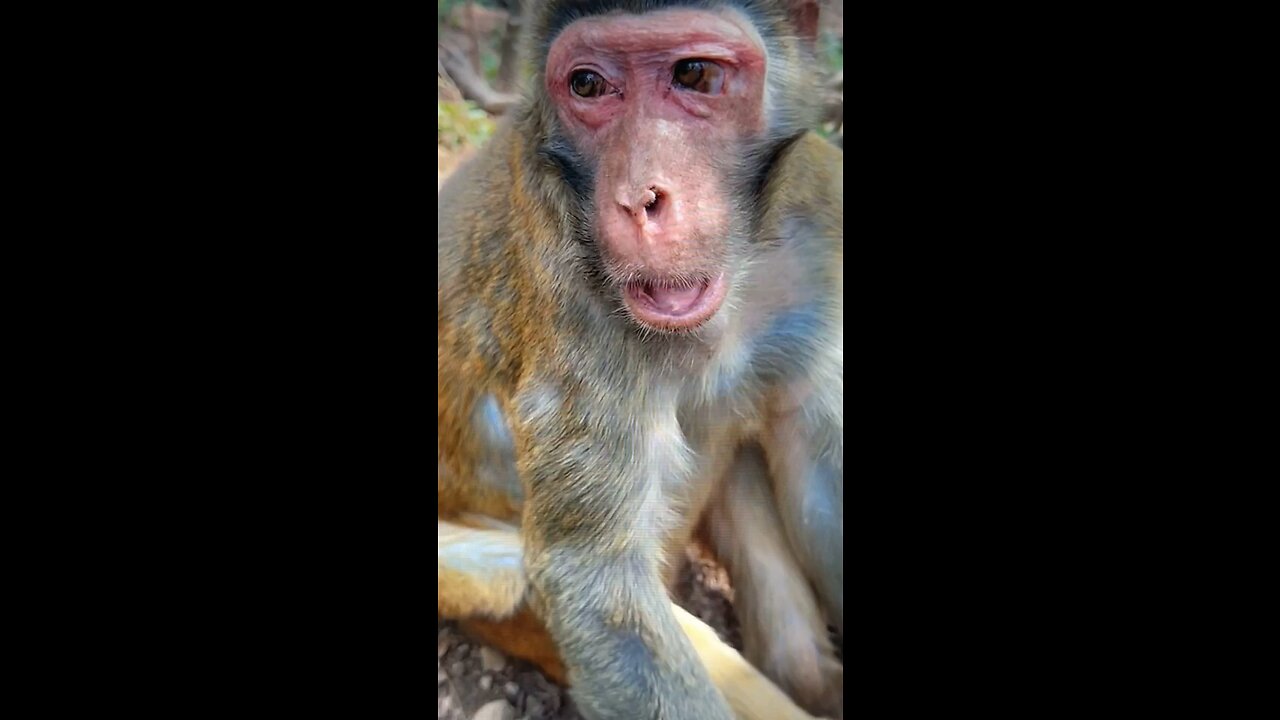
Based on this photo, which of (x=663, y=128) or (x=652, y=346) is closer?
(x=663, y=128)

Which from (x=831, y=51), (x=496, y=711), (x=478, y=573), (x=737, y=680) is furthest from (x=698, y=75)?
(x=496, y=711)

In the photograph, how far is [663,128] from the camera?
8.56ft

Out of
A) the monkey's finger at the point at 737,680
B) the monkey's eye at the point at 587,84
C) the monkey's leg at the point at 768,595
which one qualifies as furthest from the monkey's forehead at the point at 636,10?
the monkey's finger at the point at 737,680

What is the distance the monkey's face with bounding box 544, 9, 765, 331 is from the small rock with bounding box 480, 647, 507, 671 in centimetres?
109

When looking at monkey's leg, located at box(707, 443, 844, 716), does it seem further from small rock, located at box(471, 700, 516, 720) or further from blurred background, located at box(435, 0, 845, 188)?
blurred background, located at box(435, 0, 845, 188)

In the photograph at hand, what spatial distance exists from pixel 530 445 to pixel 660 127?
2.91 feet

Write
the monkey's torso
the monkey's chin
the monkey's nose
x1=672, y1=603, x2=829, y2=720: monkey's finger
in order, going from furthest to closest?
1. x1=672, y1=603, x2=829, y2=720: monkey's finger
2. the monkey's torso
3. the monkey's chin
4. the monkey's nose

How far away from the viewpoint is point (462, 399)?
305cm

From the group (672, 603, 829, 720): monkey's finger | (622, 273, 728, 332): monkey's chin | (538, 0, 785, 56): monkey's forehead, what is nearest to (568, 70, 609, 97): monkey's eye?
(538, 0, 785, 56): monkey's forehead

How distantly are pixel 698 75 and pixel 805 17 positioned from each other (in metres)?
0.33

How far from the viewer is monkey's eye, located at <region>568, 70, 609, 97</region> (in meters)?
2.66

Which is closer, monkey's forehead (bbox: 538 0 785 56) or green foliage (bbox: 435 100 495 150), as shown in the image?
monkey's forehead (bbox: 538 0 785 56)

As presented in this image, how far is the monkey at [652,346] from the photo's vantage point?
2635 millimetres

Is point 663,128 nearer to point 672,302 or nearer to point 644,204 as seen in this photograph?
point 644,204
